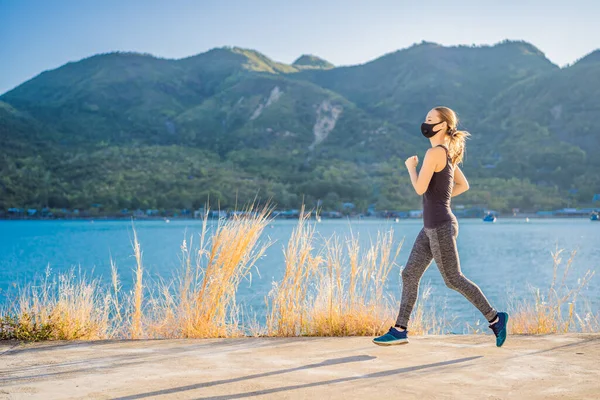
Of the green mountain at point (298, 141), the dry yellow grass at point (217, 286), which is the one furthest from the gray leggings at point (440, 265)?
the green mountain at point (298, 141)

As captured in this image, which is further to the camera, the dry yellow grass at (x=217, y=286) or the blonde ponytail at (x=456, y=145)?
the dry yellow grass at (x=217, y=286)

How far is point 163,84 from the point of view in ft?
530

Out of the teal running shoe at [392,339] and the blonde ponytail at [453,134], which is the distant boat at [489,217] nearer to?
the blonde ponytail at [453,134]

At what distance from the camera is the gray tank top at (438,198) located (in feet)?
13.4

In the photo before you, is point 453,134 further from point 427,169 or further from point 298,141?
point 298,141

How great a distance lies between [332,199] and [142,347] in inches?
5092

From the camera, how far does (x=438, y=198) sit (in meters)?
4.11

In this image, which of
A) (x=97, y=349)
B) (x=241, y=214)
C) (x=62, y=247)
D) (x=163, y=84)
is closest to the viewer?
(x=97, y=349)

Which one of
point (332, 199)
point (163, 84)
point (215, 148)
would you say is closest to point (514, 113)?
point (332, 199)

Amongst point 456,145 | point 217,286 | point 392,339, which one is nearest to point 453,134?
point 456,145

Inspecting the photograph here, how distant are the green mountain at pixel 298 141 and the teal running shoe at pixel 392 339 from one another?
349 feet

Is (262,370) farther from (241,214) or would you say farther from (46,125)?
(46,125)

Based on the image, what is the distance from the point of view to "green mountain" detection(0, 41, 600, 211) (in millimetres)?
126000

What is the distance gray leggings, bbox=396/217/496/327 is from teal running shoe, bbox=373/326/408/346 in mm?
68
